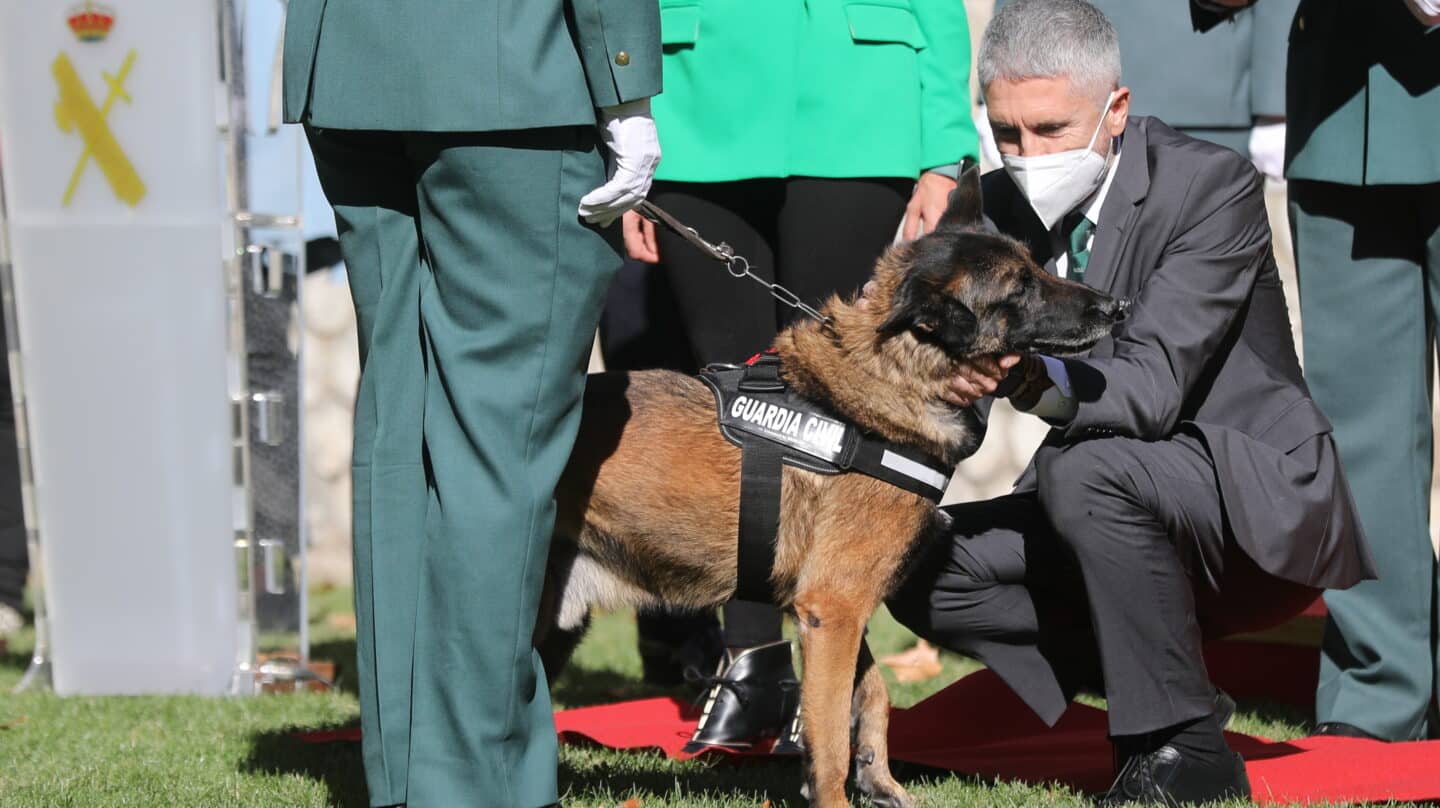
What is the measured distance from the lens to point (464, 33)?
2.89m

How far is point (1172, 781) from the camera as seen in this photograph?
354cm

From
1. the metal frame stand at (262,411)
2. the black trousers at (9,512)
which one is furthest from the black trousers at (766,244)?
the black trousers at (9,512)

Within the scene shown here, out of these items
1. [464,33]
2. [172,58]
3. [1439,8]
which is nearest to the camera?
[464,33]

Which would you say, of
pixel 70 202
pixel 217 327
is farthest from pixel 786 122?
pixel 70 202

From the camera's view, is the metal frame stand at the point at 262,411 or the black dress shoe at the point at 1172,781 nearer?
the black dress shoe at the point at 1172,781

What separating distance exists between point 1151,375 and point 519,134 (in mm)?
1626

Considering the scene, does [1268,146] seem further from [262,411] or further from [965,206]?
[262,411]

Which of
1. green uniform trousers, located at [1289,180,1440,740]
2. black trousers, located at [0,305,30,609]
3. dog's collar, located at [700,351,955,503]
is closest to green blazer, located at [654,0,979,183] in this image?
dog's collar, located at [700,351,955,503]

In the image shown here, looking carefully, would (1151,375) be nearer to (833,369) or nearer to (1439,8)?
(833,369)

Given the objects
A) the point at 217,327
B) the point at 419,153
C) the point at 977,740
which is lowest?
the point at 977,740

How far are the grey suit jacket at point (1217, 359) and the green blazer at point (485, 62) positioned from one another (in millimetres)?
1378

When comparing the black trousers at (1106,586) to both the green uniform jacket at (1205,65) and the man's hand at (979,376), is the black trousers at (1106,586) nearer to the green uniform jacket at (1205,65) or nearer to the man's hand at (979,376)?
the man's hand at (979,376)

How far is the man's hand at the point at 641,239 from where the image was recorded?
434 centimetres

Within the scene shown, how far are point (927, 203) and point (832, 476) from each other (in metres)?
1.13
